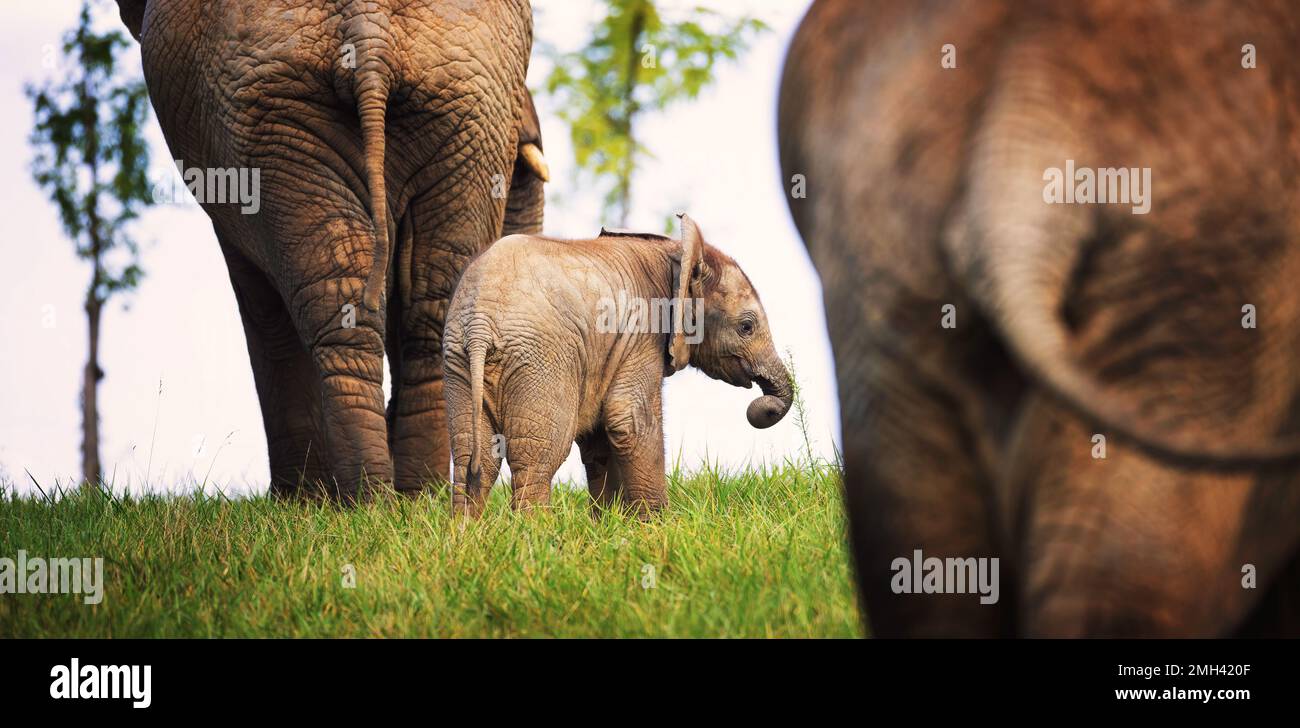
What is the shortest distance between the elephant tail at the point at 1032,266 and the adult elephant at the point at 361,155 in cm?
381

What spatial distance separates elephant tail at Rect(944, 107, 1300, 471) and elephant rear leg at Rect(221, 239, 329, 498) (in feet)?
18.5

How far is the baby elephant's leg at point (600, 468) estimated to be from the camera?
6.33 meters

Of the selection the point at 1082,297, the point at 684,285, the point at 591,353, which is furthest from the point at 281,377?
the point at 1082,297

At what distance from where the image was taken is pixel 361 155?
6.16 m

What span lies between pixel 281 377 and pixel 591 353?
2302mm

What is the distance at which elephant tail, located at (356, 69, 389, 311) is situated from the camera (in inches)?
228

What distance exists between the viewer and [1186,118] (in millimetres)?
2277

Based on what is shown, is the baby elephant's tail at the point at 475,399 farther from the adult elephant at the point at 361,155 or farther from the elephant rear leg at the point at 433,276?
the elephant rear leg at the point at 433,276

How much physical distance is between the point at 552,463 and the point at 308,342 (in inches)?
55.3

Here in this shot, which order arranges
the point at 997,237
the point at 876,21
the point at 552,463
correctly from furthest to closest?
1. the point at 552,463
2. the point at 876,21
3. the point at 997,237
